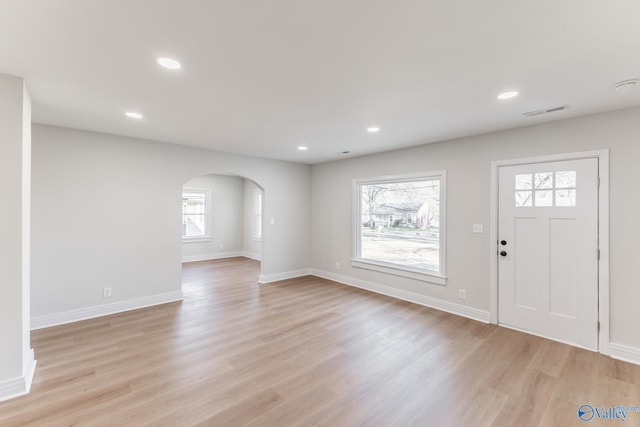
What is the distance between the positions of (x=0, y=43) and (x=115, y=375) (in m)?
2.63

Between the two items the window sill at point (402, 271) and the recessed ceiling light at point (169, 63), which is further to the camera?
the window sill at point (402, 271)

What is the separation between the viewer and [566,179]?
3.15m

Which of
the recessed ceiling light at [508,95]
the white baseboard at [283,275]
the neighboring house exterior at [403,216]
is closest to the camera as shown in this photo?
the recessed ceiling light at [508,95]

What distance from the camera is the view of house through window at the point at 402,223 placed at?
4.45 m

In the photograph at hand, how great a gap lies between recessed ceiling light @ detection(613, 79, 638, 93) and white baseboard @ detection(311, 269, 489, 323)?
2.75 meters

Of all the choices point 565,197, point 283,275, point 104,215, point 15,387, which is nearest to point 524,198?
point 565,197

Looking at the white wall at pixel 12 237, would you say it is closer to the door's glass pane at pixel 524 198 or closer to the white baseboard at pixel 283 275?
the white baseboard at pixel 283 275

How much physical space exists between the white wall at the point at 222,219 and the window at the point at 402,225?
4.70 m

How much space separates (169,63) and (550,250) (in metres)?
4.26

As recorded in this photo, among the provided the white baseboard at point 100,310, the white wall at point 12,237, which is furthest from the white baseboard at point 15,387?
the white baseboard at point 100,310

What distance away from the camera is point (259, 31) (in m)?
1.64

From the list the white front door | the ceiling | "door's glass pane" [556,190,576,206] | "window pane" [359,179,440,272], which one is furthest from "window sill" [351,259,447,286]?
the ceiling

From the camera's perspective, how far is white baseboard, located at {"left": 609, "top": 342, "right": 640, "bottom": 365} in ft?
8.90

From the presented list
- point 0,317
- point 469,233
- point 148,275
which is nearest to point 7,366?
point 0,317
